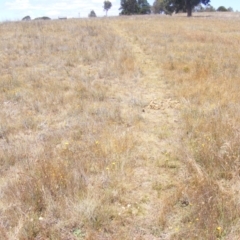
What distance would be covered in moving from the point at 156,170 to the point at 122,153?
569 millimetres

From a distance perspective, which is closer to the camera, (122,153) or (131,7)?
(122,153)

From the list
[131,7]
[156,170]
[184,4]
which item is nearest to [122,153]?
[156,170]

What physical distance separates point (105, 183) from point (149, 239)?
0.93 metres

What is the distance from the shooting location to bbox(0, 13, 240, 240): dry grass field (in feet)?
8.72

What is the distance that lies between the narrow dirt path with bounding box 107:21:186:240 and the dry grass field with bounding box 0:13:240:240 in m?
0.01

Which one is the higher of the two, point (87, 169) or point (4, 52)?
point (4, 52)

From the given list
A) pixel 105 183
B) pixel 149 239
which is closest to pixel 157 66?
pixel 105 183

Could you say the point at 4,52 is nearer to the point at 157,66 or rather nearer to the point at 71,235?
the point at 157,66

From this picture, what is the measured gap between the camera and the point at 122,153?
3879 millimetres

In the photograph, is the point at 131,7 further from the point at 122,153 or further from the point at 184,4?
the point at 122,153

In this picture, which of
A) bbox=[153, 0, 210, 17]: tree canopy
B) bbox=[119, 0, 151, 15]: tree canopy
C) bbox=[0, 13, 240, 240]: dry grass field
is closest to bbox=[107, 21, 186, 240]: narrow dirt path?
bbox=[0, 13, 240, 240]: dry grass field

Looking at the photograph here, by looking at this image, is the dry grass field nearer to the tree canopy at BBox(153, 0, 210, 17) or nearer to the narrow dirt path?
the narrow dirt path

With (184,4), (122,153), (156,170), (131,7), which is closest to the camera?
(156,170)

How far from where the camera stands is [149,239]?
8.21 ft
